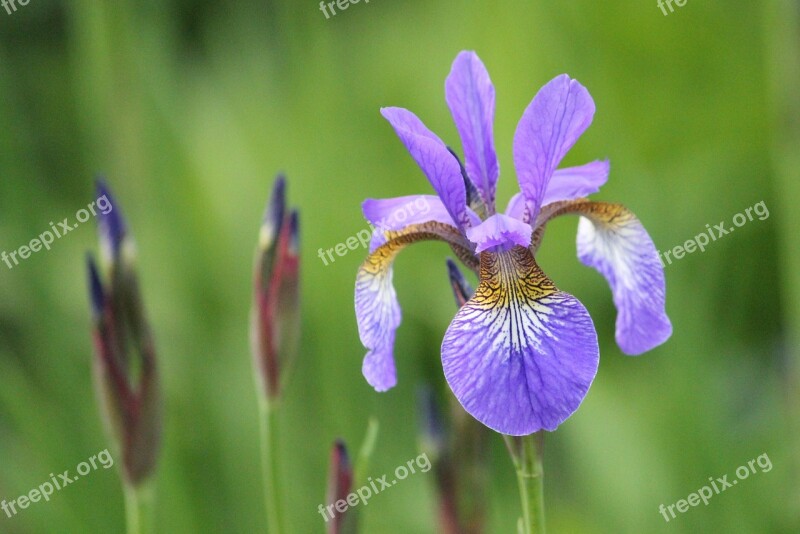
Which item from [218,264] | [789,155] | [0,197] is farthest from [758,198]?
[0,197]

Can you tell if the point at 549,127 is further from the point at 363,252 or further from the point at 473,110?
the point at 363,252

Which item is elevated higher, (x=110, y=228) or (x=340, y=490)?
(x=110, y=228)

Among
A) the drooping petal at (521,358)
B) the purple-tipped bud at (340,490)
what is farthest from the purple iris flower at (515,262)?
the purple-tipped bud at (340,490)

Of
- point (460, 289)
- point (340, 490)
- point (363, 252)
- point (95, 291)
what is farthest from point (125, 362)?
point (363, 252)

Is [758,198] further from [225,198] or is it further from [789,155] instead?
[225,198]

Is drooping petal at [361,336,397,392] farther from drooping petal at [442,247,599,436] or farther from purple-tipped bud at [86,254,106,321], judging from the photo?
→ purple-tipped bud at [86,254,106,321]

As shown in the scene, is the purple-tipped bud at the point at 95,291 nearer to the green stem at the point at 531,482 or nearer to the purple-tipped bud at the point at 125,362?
the purple-tipped bud at the point at 125,362
